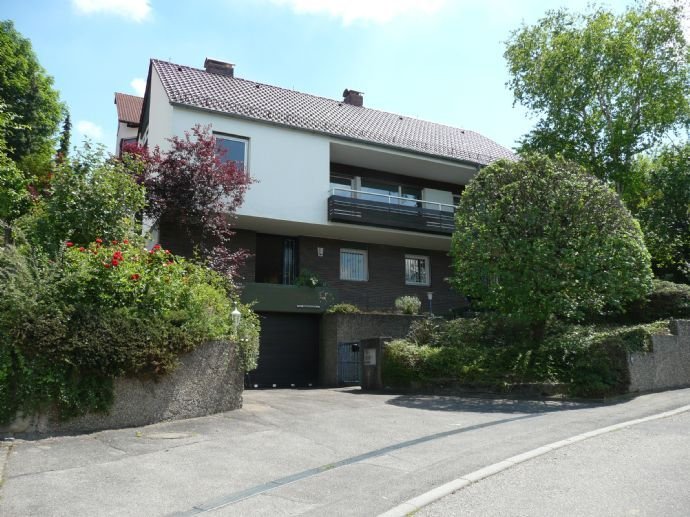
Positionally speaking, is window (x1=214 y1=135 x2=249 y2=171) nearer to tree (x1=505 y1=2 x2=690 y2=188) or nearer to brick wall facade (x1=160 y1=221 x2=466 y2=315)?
brick wall facade (x1=160 y1=221 x2=466 y2=315)

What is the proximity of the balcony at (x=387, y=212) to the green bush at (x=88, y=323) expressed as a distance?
32.0 feet

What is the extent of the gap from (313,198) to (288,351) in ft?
16.8

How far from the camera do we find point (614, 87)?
23.8m

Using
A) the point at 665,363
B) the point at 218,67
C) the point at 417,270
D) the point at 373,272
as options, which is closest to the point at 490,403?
the point at 665,363

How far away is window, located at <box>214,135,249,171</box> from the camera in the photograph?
19031 millimetres

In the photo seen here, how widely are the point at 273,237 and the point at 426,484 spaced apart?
16274mm

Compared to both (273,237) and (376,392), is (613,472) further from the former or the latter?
(273,237)

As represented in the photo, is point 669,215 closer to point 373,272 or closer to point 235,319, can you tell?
point 373,272

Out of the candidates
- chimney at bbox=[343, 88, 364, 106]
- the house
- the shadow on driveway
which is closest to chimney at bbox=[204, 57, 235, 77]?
the house

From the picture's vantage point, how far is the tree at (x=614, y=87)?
76.5 ft

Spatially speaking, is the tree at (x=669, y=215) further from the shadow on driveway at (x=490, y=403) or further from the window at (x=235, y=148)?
the window at (x=235, y=148)

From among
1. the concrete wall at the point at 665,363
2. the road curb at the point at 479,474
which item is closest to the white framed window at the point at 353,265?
the concrete wall at the point at 665,363

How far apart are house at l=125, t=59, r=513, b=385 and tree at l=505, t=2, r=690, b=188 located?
148 inches

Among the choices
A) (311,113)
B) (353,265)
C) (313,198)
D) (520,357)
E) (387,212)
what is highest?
(311,113)
